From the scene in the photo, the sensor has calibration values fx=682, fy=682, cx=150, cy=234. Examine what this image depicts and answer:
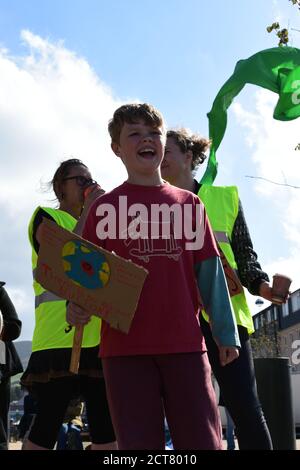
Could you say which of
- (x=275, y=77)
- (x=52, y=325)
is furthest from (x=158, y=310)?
(x=275, y=77)

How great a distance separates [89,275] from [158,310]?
0.30m

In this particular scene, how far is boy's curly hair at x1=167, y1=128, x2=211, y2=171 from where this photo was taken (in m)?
3.97

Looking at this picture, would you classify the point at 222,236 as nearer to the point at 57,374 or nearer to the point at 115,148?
the point at 115,148

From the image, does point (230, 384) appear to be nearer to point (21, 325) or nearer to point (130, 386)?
point (130, 386)

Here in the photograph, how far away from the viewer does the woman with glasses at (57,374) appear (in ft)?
11.6

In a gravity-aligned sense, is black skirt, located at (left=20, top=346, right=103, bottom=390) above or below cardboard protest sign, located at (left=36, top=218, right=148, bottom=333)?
below

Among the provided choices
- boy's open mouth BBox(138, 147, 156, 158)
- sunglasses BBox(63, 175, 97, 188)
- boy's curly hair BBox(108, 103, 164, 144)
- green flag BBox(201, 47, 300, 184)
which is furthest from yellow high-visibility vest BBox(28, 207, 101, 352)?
green flag BBox(201, 47, 300, 184)

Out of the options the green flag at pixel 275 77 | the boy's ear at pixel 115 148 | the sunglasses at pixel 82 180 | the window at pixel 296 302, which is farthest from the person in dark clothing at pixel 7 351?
the window at pixel 296 302

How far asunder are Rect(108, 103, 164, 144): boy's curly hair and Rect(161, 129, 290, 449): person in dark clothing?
2.57ft

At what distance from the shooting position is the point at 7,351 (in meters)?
4.52

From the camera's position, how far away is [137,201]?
112 inches

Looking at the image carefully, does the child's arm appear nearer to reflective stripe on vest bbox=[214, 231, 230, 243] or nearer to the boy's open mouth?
the boy's open mouth

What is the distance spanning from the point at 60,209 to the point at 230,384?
61.7 inches
